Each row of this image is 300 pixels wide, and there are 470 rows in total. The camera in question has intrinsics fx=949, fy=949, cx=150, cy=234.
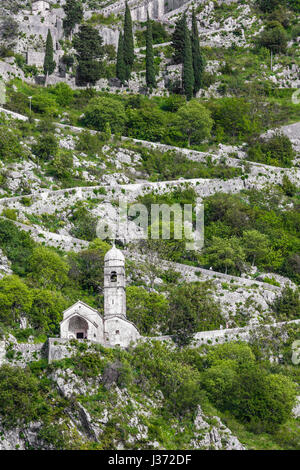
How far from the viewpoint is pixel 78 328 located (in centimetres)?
6256

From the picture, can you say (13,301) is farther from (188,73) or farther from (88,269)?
(188,73)

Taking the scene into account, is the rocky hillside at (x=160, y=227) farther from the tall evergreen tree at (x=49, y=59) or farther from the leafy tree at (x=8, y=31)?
the tall evergreen tree at (x=49, y=59)

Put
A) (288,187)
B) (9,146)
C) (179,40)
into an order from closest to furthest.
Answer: (9,146) → (288,187) → (179,40)

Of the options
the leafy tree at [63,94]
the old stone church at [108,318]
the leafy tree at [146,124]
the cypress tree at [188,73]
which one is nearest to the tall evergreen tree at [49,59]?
the leafy tree at [63,94]

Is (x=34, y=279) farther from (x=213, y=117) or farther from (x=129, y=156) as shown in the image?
(x=213, y=117)

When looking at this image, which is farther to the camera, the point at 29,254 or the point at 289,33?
the point at 289,33

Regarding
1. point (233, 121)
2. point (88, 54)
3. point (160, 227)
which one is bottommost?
point (160, 227)

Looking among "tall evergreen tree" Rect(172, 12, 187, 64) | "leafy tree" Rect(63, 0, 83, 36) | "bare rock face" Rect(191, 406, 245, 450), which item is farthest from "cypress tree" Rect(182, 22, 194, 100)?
"bare rock face" Rect(191, 406, 245, 450)

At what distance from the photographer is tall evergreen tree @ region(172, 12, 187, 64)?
121250mm

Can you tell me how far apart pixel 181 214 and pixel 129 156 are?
550 inches

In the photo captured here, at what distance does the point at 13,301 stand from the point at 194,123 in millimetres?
45132

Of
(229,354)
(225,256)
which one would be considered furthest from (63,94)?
(229,354)
